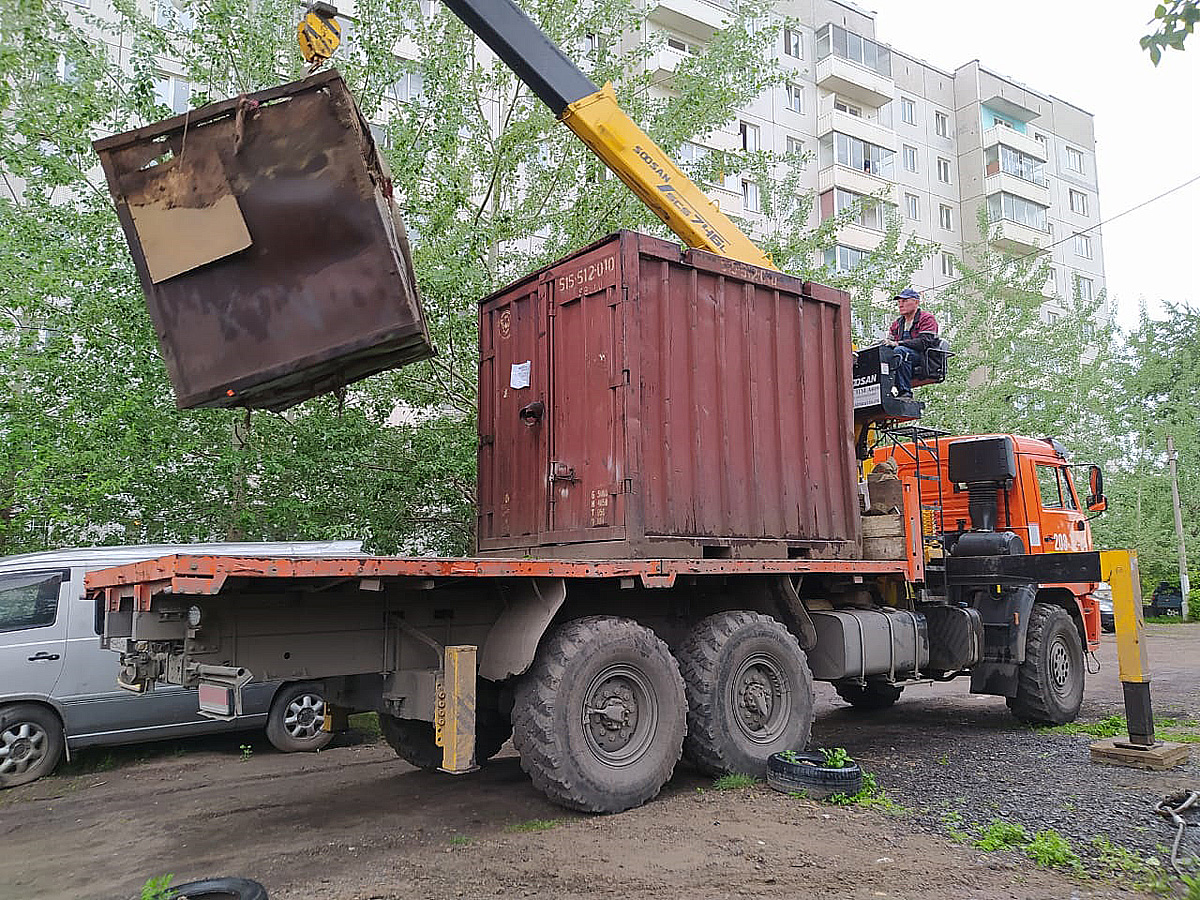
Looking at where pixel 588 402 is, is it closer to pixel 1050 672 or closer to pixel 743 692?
pixel 743 692

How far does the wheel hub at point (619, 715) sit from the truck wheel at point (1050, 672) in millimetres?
4901

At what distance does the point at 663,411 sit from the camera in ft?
22.1

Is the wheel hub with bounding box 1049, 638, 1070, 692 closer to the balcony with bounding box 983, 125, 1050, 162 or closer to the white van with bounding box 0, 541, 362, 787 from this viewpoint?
the white van with bounding box 0, 541, 362, 787

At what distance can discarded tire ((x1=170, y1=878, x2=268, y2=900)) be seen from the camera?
14.0ft

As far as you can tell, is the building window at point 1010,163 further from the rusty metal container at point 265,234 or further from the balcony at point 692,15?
the rusty metal container at point 265,234

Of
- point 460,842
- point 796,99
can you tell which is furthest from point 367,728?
point 796,99

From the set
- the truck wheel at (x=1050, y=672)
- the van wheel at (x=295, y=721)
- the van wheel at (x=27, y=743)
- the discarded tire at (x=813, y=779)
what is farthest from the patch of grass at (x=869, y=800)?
the van wheel at (x=27, y=743)

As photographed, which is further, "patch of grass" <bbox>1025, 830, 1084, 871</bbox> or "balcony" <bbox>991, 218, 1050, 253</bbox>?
"balcony" <bbox>991, 218, 1050, 253</bbox>

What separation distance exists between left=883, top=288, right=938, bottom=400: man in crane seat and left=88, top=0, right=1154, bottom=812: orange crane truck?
24 centimetres

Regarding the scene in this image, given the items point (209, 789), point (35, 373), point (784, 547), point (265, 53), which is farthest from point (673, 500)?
point (265, 53)

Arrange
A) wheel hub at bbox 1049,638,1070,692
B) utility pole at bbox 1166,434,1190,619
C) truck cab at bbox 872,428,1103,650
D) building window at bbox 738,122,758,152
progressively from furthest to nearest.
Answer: building window at bbox 738,122,758,152 < utility pole at bbox 1166,434,1190,619 < truck cab at bbox 872,428,1103,650 < wheel hub at bbox 1049,638,1070,692

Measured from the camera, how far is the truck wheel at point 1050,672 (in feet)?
29.9

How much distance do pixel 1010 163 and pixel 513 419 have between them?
38.6 metres

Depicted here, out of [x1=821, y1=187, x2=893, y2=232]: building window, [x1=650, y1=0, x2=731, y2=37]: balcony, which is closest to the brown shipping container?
[x1=650, y1=0, x2=731, y2=37]: balcony
